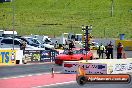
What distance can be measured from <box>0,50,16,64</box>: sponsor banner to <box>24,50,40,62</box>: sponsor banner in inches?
59.9

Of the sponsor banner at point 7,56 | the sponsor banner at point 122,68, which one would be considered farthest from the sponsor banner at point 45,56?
the sponsor banner at point 122,68

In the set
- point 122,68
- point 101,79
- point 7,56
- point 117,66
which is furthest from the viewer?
point 7,56

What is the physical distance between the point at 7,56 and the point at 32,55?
2.83 m

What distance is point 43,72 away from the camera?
2881 cm

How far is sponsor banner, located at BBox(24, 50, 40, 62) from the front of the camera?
36188 millimetres

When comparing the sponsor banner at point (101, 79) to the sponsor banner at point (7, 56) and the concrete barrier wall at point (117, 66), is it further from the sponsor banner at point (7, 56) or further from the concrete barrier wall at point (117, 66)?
the sponsor banner at point (7, 56)

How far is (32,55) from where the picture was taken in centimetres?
3653

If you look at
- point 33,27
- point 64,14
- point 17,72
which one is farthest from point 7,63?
point 64,14

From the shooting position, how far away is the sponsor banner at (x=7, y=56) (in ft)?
112

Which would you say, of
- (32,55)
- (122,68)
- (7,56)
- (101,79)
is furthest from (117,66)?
(32,55)

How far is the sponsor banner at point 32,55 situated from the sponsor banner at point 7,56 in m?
1.52

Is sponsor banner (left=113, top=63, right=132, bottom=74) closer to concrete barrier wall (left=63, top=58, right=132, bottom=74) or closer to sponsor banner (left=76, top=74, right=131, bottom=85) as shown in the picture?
concrete barrier wall (left=63, top=58, right=132, bottom=74)

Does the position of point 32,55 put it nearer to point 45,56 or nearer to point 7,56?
point 45,56

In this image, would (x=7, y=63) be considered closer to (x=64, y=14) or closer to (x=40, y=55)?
(x=40, y=55)
